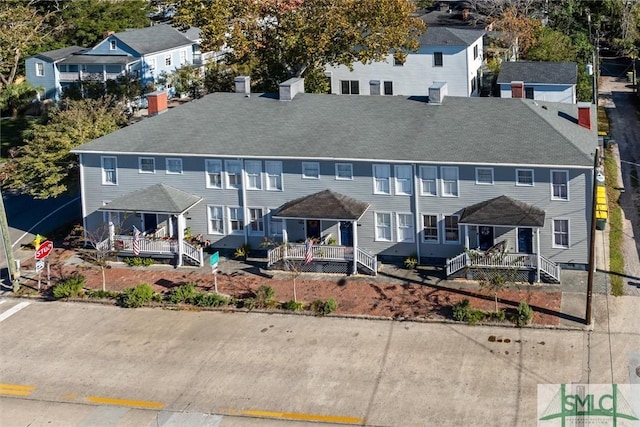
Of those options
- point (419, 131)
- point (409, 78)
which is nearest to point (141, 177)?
point (419, 131)

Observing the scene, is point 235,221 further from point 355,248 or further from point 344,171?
point 355,248

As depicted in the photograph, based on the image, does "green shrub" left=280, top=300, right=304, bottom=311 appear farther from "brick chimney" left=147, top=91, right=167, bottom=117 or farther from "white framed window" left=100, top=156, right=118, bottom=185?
"brick chimney" left=147, top=91, right=167, bottom=117

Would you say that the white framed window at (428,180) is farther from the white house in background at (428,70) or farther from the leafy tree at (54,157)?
the white house in background at (428,70)

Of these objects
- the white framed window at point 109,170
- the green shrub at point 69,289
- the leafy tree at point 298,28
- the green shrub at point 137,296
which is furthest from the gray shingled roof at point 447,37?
the green shrub at point 69,289

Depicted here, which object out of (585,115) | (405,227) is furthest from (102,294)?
(585,115)

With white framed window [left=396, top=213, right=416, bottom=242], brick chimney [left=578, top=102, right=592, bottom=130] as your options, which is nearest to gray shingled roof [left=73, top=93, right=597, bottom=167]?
brick chimney [left=578, top=102, right=592, bottom=130]

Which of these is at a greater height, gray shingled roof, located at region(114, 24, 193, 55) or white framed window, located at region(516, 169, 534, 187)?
gray shingled roof, located at region(114, 24, 193, 55)
